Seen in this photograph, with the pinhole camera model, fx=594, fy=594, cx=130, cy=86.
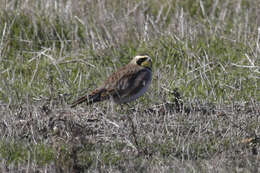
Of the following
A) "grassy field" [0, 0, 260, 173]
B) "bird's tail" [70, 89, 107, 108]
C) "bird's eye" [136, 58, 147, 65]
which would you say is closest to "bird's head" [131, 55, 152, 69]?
"bird's eye" [136, 58, 147, 65]

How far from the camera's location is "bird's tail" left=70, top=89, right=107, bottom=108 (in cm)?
668

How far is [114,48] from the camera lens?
881 centimetres

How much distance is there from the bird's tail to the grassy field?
0.12m

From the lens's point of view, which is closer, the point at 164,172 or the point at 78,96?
the point at 164,172

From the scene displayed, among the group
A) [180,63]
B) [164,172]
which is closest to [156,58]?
[180,63]

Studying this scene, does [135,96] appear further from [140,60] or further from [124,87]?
[140,60]

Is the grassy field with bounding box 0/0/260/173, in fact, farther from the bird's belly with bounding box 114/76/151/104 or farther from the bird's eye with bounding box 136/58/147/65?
the bird's eye with bounding box 136/58/147/65

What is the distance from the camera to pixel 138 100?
7.31 m

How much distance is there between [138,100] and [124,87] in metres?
0.41

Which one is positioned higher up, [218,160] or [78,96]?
[218,160]

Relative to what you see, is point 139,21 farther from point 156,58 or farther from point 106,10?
point 156,58

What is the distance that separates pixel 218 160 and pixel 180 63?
344cm

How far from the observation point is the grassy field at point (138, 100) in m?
5.32

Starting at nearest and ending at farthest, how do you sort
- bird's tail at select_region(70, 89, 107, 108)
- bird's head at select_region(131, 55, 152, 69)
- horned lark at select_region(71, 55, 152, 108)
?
bird's tail at select_region(70, 89, 107, 108)
horned lark at select_region(71, 55, 152, 108)
bird's head at select_region(131, 55, 152, 69)
